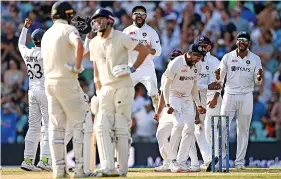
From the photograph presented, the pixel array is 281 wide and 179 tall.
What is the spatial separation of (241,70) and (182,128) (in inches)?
80.3

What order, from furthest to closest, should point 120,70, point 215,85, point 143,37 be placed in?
1. point 143,37
2. point 215,85
3. point 120,70

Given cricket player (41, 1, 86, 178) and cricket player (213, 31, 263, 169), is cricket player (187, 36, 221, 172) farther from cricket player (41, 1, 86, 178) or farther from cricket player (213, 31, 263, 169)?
cricket player (41, 1, 86, 178)

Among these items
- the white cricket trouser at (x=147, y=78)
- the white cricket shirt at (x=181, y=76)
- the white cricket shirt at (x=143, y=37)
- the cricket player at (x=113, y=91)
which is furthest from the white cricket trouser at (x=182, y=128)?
the cricket player at (x=113, y=91)

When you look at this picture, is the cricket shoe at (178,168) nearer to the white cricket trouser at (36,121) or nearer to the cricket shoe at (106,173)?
the white cricket trouser at (36,121)

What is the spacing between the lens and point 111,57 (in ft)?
41.2

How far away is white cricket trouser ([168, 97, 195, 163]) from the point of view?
1542 centimetres

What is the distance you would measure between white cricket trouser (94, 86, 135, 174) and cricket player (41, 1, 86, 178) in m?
0.27

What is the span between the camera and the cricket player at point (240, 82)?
1681 centimetres

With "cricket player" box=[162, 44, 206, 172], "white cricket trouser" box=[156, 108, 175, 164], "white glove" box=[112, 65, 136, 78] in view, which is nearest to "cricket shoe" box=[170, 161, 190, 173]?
"cricket player" box=[162, 44, 206, 172]

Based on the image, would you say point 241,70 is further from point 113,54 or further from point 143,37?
point 113,54

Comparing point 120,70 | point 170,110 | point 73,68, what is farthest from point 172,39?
point 73,68

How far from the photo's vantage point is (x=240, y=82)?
664 inches

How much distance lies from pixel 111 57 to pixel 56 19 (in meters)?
0.92

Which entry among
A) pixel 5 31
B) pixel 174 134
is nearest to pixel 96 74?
pixel 174 134
